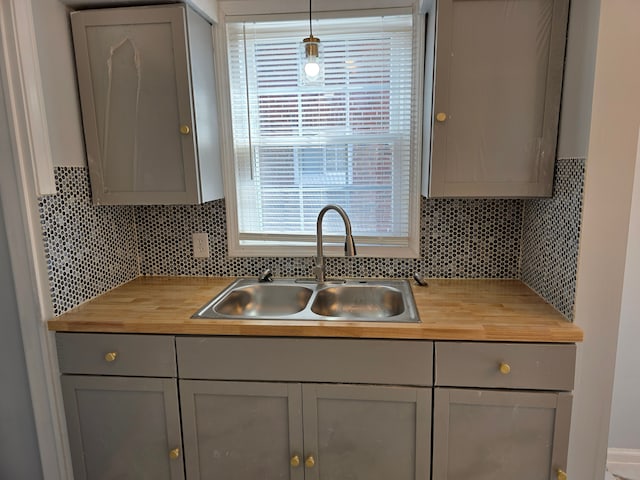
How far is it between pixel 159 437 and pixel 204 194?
1.00m

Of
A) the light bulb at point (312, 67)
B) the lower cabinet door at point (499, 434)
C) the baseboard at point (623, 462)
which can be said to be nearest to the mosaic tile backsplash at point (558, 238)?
the lower cabinet door at point (499, 434)

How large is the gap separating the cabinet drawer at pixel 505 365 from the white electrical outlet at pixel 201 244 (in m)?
1.24

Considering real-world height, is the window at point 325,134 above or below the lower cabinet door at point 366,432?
above

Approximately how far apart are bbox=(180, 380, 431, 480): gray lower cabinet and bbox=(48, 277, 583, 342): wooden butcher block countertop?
212 millimetres

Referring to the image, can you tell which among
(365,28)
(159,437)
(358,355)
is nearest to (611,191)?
(358,355)

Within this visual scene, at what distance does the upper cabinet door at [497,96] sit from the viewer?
4.80ft

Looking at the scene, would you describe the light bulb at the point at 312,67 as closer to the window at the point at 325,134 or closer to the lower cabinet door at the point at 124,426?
the window at the point at 325,134

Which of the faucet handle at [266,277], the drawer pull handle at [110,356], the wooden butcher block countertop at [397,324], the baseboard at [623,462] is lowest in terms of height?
the baseboard at [623,462]

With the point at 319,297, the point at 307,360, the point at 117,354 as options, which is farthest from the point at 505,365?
the point at 117,354

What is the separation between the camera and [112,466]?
1.62 meters

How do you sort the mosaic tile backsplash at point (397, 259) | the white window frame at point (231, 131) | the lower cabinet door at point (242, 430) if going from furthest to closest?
the mosaic tile backsplash at point (397, 259), the white window frame at point (231, 131), the lower cabinet door at point (242, 430)

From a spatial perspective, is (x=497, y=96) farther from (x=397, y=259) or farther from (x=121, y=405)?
(x=121, y=405)

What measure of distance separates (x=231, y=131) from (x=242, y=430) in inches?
52.7

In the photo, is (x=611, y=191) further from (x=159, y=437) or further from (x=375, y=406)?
(x=159, y=437)
